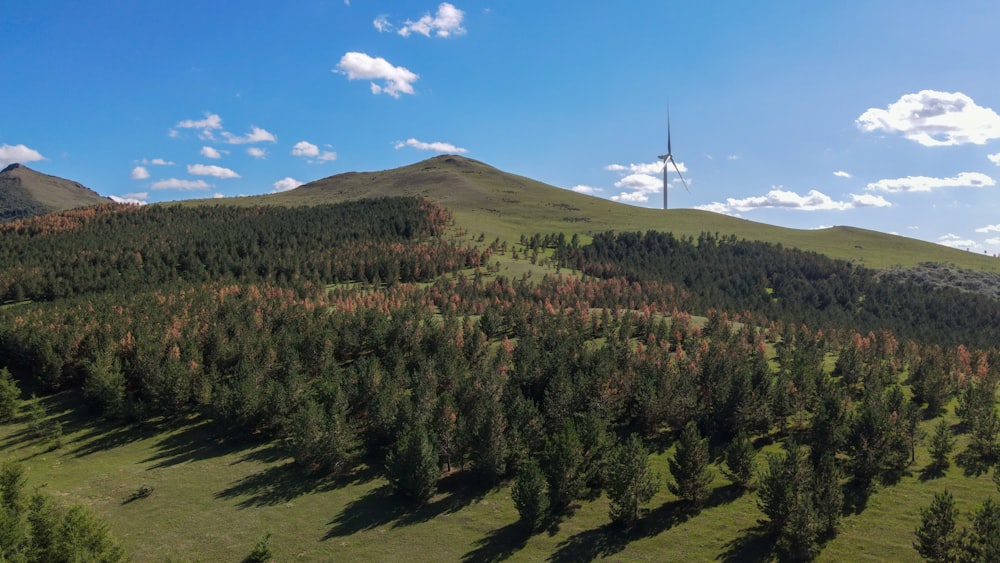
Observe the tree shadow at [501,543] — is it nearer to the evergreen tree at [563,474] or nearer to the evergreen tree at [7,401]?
the evergreen tree at [563,474]

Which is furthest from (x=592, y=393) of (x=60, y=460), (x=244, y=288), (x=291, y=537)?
(x=244, y=288)

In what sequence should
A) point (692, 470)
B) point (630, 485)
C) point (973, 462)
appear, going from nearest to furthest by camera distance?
point (630, 485) < point (692, 470) < point (973, 462)

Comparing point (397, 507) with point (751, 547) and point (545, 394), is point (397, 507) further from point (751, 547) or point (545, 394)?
point (751, 547)

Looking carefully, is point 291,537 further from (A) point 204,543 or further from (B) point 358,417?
(B) point 358,417

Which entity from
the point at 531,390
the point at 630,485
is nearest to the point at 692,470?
the point at 630,485

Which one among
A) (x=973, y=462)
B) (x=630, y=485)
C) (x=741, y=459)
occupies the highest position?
(x=741, y=459)

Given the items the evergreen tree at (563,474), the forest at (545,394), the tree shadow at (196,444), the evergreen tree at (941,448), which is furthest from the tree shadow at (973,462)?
the tree shadow at (196,444)

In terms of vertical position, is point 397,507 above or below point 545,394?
below
